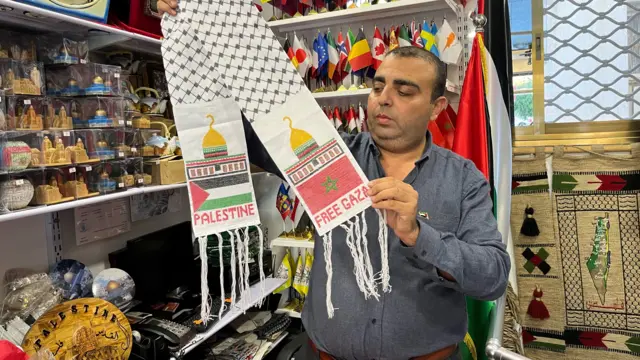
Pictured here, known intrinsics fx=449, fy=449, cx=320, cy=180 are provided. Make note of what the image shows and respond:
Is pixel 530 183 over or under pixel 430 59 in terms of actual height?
under

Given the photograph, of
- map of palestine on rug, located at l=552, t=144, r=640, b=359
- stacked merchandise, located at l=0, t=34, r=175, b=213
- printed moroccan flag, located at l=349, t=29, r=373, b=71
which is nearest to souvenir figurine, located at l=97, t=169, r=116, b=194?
stacked merchandise, located at l=0, t=34, r=175, b=213

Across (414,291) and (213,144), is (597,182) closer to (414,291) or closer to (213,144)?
(414,291)

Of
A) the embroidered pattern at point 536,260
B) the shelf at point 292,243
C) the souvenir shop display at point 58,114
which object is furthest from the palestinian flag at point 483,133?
the souvenir shop display at point 58,114

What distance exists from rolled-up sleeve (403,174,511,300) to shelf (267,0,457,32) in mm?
1075

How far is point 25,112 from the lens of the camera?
1.27 meters

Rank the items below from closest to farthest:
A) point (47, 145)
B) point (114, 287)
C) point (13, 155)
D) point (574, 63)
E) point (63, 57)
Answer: point (13, 155) < point (47, 145) < point (63, 57) < point (114, 287) < point (574, 63)

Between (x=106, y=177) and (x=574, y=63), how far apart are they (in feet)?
7.51

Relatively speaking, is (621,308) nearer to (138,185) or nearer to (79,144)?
(138,185)

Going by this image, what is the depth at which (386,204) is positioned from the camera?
957 mm

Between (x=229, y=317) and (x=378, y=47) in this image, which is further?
(x=378, y=47)

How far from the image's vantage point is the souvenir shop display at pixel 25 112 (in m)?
1.22

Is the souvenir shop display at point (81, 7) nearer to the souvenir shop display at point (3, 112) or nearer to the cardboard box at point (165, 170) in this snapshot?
the souvenir shop display at point (3, 112)

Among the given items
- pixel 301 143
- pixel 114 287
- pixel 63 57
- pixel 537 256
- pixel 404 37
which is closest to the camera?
pixel 301 143

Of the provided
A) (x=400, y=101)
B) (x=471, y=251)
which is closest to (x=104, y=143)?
(x=400, y=101)
